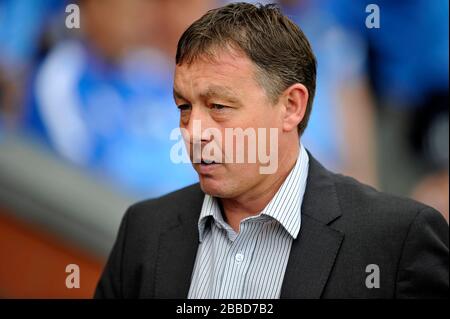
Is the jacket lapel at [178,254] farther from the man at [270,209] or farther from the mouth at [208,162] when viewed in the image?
the mouth at [208,162]

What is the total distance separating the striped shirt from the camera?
1420mm

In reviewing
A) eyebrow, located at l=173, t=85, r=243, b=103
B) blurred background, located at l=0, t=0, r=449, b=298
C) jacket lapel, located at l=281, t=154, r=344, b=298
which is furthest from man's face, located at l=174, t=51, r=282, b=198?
blurred background, located at l=0, t=0, r=449, b=298

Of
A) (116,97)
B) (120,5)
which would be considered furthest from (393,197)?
(120,5)

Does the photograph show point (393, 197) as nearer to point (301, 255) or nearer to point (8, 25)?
point (301, 255)

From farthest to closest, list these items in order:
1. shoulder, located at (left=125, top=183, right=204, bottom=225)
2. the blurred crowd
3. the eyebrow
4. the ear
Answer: the blurred crowd, shoulder, located at (left=125, top=183, right=204, bottom=225), the ear, the eyebrow

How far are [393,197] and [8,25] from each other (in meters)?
1.67

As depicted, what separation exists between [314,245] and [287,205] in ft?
0.35

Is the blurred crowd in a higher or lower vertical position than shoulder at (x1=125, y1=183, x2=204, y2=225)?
higher

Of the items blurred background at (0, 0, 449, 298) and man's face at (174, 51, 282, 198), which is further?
blurred background at (0, 0, 449, 298)

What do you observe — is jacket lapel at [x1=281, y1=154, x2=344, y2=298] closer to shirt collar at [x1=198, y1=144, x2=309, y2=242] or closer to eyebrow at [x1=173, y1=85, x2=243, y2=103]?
shirt collar at [x1=198, y1=144, x2=309, y2=242]

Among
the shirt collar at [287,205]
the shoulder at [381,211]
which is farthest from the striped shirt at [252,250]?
the shoulder at [381,211]

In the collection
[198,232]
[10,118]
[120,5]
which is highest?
[120,5]

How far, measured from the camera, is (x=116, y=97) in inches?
97.3

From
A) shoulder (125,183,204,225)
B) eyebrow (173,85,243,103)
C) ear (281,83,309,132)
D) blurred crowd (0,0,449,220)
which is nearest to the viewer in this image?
eyebrow (173,85,243,103)
